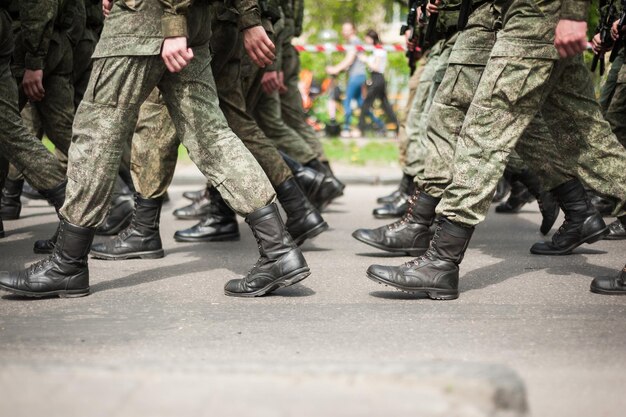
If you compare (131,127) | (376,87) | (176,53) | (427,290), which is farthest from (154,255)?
(376,87)

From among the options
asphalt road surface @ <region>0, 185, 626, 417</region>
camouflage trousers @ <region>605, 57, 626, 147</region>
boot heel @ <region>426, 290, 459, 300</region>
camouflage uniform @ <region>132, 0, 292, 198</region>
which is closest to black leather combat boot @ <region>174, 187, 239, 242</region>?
asphalt road surface @ <region>0, 185, 626, 417</region>

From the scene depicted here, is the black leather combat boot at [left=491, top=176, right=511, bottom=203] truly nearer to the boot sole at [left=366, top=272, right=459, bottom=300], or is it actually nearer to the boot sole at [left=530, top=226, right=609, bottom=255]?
the boot sole at [left=530, top=226, right=609, bottom=255]

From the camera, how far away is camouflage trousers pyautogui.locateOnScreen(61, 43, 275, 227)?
14.2ft

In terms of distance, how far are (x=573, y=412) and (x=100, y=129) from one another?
2415 mm

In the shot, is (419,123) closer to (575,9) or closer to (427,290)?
(427,290)

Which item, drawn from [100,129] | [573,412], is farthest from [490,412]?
[100,129]

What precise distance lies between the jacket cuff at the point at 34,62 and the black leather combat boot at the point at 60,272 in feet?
5.97

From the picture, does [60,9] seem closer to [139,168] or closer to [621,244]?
[139,168]

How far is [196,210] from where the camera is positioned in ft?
25.2

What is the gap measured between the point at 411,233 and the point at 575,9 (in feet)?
6.63

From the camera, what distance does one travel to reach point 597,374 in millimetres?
3316

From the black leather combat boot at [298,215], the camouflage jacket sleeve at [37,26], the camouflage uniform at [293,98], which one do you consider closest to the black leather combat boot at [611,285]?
the black leather combat boot at [298,215]

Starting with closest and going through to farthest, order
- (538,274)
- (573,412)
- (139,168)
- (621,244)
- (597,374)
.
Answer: (573,412), (597,374), (538,274), (139,168), (621,244)

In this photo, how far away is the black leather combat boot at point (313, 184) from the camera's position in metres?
6.63
